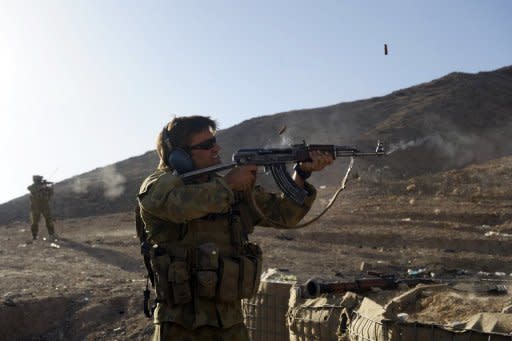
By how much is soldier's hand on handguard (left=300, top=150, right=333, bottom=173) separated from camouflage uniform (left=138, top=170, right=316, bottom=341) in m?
0.46

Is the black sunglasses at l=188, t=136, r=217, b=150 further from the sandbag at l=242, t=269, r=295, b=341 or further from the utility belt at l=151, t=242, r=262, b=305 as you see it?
the sandbag at l=242, t=269, r=295, b=341

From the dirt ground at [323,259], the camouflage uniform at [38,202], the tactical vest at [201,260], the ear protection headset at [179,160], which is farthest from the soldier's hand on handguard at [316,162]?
the camouflage uniform at [38,202]

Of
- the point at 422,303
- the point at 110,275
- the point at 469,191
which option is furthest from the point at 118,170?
the point at 422,303

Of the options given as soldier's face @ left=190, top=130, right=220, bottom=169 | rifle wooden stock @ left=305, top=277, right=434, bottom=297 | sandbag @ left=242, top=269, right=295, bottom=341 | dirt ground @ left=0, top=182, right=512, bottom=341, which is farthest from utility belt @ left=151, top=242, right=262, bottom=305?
sandbag @ left=242, top=269, right=295, bottom=341

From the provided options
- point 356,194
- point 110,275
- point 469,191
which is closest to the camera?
point 110,275

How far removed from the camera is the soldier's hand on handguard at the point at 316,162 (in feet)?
11.2

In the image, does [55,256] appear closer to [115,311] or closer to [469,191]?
[115,311]

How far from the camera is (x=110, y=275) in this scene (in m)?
10.9

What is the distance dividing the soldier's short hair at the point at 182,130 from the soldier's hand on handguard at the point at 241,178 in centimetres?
27

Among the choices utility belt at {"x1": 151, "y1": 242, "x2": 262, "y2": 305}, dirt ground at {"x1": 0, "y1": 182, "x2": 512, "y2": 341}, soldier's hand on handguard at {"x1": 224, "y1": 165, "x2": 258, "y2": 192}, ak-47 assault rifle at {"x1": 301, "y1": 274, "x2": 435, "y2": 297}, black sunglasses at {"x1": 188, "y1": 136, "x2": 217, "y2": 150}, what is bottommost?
dirt ground at {"x1": 0, "y1": 182, "x2": 512, "y2": 341}

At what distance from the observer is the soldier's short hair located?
10.9 feet

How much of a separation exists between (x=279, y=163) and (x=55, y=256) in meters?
11.0

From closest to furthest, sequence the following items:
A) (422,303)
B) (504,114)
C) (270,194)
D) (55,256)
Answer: (270,194) < (422,303) < (55,256) < (504,114)

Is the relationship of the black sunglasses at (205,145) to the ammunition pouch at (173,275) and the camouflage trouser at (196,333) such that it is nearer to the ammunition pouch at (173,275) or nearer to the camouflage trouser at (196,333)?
the ammunition pouch at (173,275)
